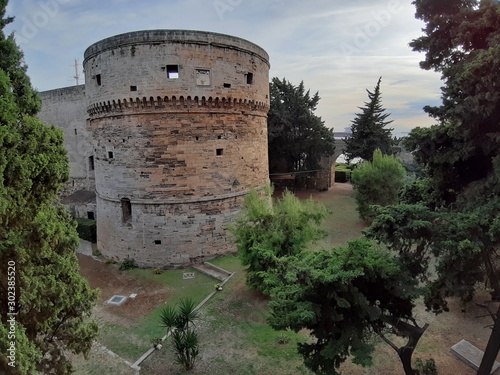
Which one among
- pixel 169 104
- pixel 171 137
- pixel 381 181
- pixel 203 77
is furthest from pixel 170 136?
pixel 381 181

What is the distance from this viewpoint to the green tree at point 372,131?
1131 inches

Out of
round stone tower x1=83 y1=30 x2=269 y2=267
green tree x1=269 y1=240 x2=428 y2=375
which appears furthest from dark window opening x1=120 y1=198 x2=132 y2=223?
green tree x1=269 y1=240 x2=428 y2=375

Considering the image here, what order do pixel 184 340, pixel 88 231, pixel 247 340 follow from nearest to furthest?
pixel 184 340 → pixel 247 340 → pixel 88 231

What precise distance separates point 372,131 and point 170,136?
65.9 ft

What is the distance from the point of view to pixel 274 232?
11.7 m

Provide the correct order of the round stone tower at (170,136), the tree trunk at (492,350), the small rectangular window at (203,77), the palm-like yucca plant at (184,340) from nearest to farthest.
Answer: the tree trunk at (492,350) → the palm-like yucca plant at (184,340) → the round stone tower at (170,136) → the small rectangular window at (203,77)

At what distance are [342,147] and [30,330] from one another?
30.4 metres

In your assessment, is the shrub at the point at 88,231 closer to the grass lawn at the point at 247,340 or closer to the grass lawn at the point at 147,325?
the grass lawn at the point at 147,325

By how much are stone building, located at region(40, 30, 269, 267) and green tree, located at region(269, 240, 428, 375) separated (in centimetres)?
919

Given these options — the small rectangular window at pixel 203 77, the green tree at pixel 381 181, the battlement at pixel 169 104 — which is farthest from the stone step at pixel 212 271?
the green tree at pixel 381 181

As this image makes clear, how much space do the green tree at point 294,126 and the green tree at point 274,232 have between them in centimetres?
1585

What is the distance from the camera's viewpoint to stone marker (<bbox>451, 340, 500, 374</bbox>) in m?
8.55

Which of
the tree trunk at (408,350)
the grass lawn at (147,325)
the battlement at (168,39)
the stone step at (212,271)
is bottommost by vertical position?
the grass lawn at (147,325)

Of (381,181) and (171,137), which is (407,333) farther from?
(381,181)
